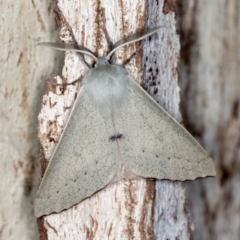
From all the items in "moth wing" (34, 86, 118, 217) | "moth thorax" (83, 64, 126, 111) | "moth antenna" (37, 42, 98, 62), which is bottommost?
"moth wing" (34, 86, 118, 217)

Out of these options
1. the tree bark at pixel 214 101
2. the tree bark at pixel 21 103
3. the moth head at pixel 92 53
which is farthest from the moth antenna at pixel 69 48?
the tree bark at pixel 214 101

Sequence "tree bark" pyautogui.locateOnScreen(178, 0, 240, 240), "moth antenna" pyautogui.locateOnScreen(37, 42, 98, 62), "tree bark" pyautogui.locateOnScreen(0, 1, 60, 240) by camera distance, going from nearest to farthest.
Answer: "moth antenna" pyautogui.locateOnScreen(37, 42, 98, 62) → "tree bark" pyautogui.locateOnScreen(0, 1, 60, 240) → "tree bark" pyautogui.locateOnScreen(178, 0, 240, 240)

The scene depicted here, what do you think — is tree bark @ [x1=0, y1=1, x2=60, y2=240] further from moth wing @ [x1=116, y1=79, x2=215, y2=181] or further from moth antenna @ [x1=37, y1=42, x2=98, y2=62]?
moth wing @ [x1=116, y1=79, x2=215, y2=181]

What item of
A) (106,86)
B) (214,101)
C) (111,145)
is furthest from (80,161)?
(214,101)

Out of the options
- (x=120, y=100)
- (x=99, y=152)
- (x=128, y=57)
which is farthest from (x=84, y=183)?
(x=128, y=57)

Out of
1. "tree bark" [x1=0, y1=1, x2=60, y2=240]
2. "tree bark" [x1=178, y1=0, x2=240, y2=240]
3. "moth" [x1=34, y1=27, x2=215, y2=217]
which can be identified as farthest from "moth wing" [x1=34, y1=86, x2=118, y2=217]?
"tree bark" [x1=178, y1=0, x2=240, y2=240]

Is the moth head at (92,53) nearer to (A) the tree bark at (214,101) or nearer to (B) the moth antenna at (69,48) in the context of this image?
→ (B) the moth antenna at (69,48)
